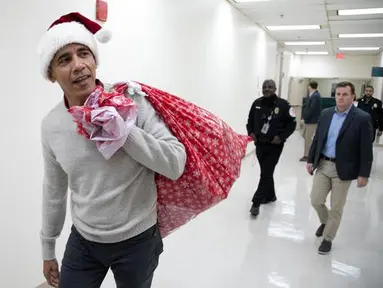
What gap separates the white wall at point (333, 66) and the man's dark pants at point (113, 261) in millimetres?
12069

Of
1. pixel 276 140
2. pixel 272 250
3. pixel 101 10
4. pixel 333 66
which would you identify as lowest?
pixel 272 250

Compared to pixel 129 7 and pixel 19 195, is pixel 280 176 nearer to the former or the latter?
pixel 129 7

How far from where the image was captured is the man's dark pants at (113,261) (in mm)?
1115

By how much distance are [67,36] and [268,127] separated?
2.73 metres

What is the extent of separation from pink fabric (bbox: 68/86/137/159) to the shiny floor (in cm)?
171

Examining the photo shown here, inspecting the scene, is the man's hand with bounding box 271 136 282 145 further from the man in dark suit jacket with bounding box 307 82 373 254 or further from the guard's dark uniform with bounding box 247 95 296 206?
the man in dark suit jacket with bounding box 307 82 373 254

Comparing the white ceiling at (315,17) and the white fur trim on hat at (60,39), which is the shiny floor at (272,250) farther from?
the white ceiling at (315,17)

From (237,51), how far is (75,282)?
540 cm

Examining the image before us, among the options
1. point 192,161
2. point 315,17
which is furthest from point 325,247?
point 315,17

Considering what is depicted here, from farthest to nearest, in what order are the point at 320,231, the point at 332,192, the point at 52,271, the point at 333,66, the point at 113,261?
1. the point at 333,66
2. the point at 320,231
3. the point at 332,192
4. the point at 52,271
5. the point at 113,261

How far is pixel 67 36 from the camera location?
1.07m

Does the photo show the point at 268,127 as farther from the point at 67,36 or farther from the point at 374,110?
the point at 374,110

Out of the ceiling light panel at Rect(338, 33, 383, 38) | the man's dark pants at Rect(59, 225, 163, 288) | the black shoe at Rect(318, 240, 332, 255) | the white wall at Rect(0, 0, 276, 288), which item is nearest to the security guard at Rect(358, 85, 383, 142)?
the ceiling light panel at Rect(338, 33, 383, 38)

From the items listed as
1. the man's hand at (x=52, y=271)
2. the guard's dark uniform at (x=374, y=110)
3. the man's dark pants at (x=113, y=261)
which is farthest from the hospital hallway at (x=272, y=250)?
the guard's dark uniform at (x=374, y=110)
